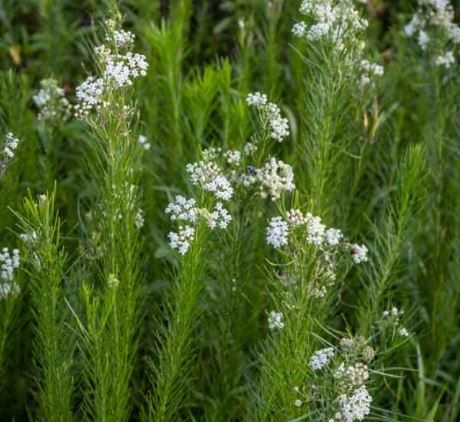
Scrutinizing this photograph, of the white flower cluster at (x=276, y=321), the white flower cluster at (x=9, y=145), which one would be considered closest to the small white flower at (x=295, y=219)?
the white flower cluster at (x=276, y=321)

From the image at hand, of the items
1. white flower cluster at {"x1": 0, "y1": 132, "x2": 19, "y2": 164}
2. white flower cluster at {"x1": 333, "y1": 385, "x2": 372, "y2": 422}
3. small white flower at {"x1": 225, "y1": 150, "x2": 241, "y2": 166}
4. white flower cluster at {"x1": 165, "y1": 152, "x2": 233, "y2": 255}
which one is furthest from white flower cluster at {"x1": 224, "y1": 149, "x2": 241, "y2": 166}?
white flower cluster at {"x1": 333, "y1": 385, "x2": 372, "y2": 422}

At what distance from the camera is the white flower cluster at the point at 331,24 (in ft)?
9.46

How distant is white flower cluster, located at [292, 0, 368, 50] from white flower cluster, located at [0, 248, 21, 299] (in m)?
1.25

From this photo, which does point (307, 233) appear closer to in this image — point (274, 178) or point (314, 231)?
point (314, 231)

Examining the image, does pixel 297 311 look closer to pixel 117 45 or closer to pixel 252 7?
pixel 117 45

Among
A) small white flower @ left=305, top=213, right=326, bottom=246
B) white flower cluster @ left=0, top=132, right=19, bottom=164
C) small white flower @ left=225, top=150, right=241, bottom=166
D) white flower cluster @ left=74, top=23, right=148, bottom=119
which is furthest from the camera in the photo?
small white flower @ left=225, top=150, right=241, bottom=166

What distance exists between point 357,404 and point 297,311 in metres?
0.31

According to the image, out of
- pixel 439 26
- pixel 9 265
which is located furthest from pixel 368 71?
pixel 9 265

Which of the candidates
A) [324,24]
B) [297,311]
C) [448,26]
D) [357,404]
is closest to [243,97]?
[324,24]

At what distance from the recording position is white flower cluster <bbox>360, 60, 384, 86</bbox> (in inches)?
135

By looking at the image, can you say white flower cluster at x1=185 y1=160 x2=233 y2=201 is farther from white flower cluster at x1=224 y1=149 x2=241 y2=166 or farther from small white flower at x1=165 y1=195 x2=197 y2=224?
white flower cluster at x1=224 y1=149 x2=241 y2=166

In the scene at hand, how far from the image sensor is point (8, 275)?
290cm

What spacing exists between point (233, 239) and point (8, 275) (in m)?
0.80

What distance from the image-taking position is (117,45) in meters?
2.59
